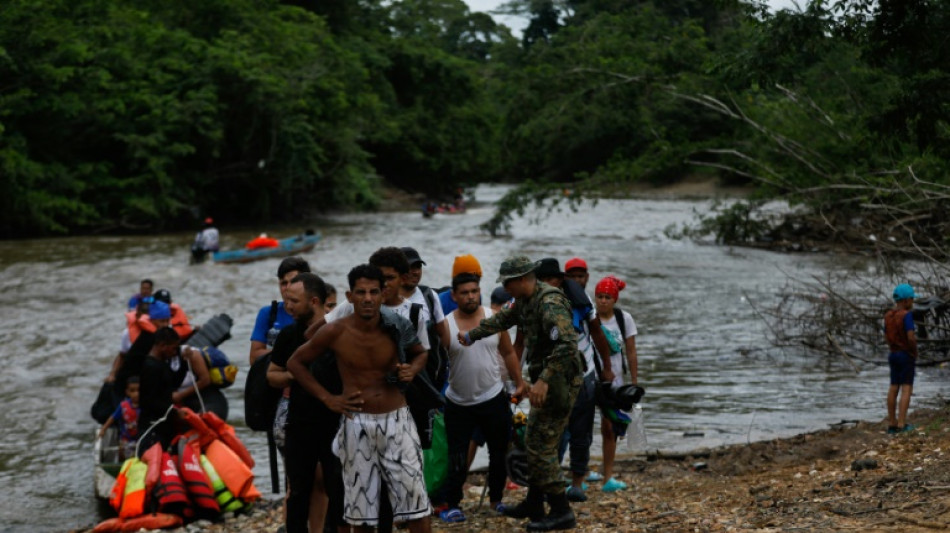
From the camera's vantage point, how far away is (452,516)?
7.39m

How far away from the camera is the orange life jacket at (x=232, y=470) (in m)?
8.88

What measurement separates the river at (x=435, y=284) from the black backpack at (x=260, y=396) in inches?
156

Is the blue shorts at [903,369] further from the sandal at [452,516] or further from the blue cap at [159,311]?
the blue cap at [159,311]

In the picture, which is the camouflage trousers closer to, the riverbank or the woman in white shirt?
the riverbank

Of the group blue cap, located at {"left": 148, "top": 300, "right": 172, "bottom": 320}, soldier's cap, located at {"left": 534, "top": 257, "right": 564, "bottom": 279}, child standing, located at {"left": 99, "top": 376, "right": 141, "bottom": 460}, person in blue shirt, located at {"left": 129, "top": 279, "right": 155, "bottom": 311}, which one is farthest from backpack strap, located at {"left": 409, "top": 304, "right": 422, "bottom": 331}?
person in blue shirt, located at {"left": 129, "top": 279, "right": 155, "bottom": 311}

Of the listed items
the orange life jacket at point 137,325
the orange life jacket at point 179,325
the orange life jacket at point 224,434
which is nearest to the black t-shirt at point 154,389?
the orange life jacket at point 224,434

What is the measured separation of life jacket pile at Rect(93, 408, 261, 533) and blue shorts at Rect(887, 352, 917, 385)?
574cm

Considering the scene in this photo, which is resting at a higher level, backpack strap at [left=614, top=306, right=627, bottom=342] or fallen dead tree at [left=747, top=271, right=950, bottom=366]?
backpack strap at [left=614, top=306, right=627, bottom=342]

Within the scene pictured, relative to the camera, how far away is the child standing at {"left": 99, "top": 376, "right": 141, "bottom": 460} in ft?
32.1

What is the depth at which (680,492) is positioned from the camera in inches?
325

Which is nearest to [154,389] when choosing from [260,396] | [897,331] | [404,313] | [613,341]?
[260,396]

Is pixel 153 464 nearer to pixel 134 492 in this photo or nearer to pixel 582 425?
pixel 134 492

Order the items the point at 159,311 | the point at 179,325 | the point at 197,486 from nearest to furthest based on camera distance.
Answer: the point at 197,486
the point at 159,311
the point at 179,325

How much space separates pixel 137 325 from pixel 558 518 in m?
5.83
